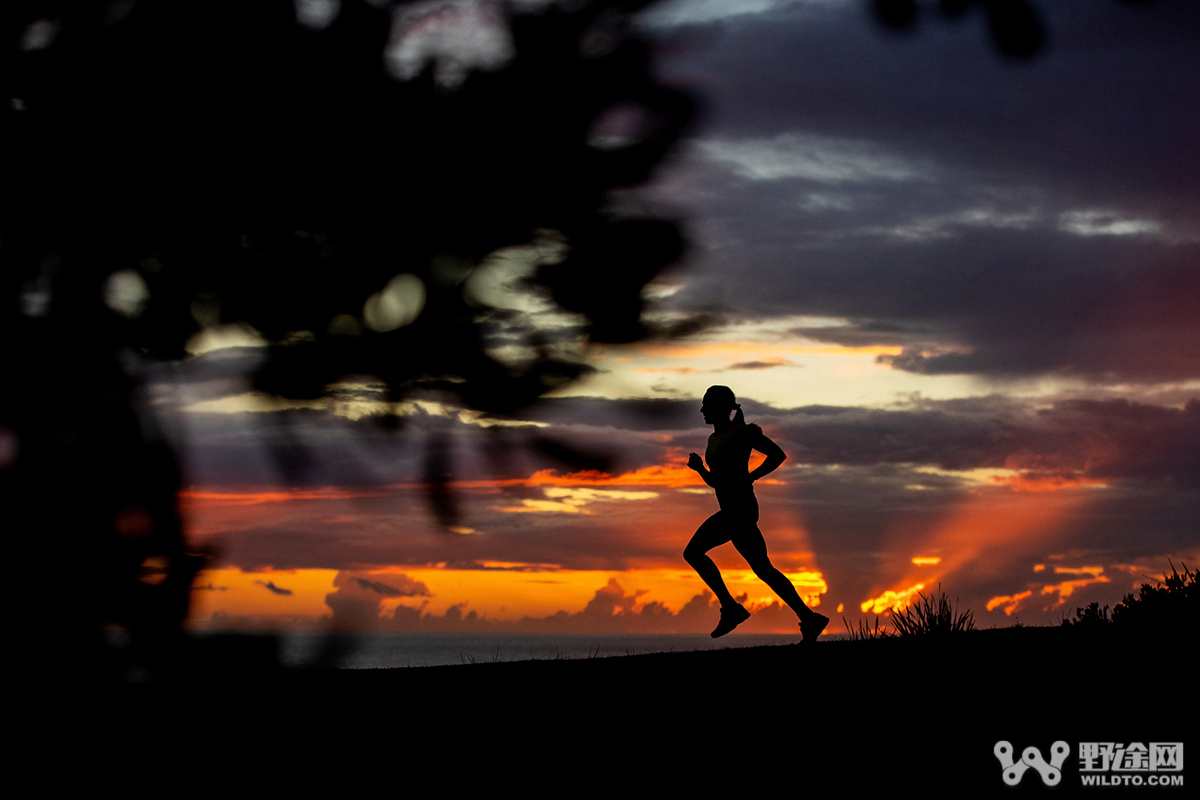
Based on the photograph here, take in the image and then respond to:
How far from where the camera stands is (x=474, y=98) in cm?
267

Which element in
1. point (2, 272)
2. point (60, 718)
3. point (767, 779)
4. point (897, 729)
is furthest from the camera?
point (897, 729)

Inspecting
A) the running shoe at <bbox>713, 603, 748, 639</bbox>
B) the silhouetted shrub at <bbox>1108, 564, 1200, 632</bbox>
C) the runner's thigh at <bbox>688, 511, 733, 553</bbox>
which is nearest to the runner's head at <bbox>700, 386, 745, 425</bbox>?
the runner's thigh at <bbox>688, 511, 733, 553</bbox>

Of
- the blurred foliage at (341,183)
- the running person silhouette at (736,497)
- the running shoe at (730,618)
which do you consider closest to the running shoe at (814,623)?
A: the running person silhouette at (736,497)

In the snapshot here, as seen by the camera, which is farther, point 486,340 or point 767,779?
point 767,779

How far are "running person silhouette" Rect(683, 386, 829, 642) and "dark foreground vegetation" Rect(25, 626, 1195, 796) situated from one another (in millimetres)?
1084

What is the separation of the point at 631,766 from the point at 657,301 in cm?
201

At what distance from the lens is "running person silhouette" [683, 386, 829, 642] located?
6.64m

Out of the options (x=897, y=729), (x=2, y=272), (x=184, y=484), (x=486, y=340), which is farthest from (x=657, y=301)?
(x=897, y=729)

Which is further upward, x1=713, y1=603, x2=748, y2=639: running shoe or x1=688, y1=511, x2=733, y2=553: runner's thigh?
x1=688, y1=511, x2=733, y2=553: runner's thigh

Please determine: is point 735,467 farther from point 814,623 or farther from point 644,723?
point 644,723

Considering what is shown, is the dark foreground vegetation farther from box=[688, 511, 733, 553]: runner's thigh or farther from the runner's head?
the runner's head

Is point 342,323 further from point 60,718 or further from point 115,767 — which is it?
point 115,767

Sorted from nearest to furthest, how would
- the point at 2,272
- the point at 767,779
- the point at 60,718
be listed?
the point at 60,718
the point at 2,272
the point at 767,779

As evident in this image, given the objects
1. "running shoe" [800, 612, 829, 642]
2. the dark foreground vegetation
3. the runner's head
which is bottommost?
the dark foreground vegetation
